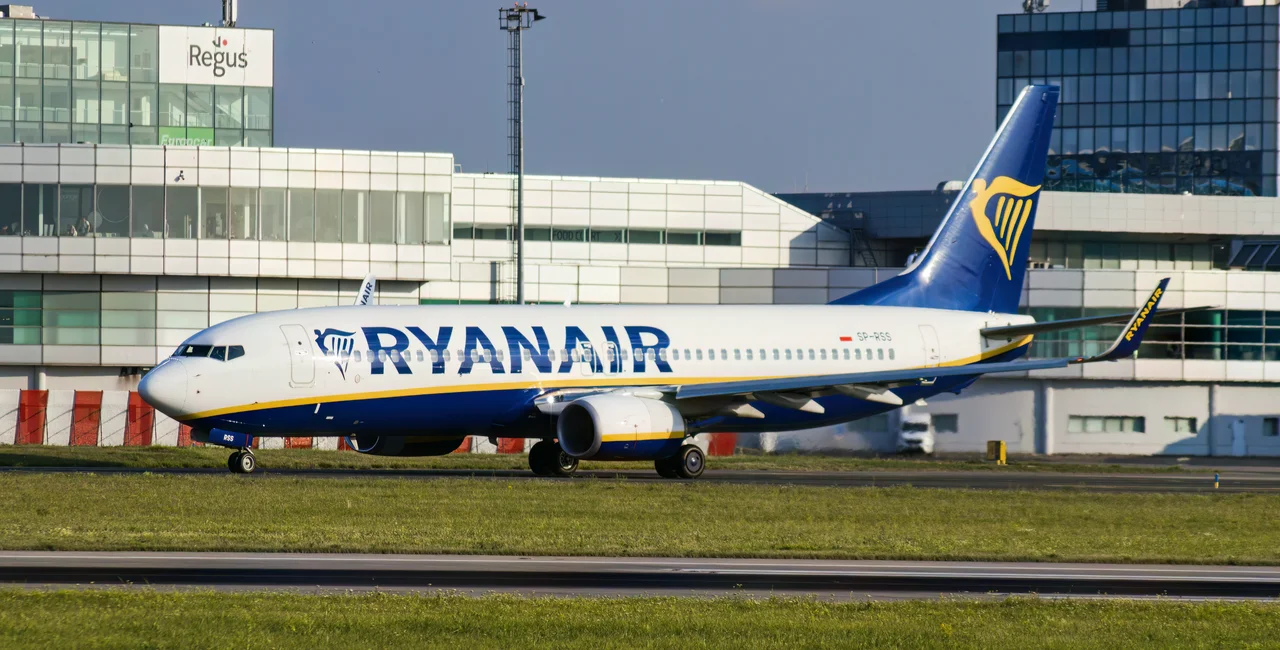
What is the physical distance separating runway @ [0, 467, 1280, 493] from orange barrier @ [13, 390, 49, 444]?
1556 centimetres

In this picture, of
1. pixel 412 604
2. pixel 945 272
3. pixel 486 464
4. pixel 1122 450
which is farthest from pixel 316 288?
pixel 412 604

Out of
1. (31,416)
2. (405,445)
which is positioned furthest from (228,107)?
(405,445)

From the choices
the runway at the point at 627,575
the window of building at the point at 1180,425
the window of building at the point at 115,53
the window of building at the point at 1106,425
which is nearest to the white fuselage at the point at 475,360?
the runway at the point at 627,575

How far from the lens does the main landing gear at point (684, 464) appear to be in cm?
3847

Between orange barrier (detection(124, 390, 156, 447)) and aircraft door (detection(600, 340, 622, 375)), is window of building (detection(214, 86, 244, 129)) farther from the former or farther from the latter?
aircraft door (detection(600, 340, 622, 375))

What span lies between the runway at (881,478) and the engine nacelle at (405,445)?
1.68 feet

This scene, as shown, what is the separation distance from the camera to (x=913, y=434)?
179ft

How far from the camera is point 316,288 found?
6406cm

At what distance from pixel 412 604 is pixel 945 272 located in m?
33.5

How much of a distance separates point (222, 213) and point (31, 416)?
11546mm

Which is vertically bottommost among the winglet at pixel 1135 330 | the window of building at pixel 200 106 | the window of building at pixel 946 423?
the window of building at pixel 946 423

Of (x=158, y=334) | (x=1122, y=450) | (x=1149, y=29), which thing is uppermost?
(x=1149, y=29)

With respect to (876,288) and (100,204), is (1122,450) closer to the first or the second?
(876,288)

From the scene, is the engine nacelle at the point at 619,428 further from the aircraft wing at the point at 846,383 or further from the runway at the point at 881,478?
the aircraft wing at the point at 846,383
